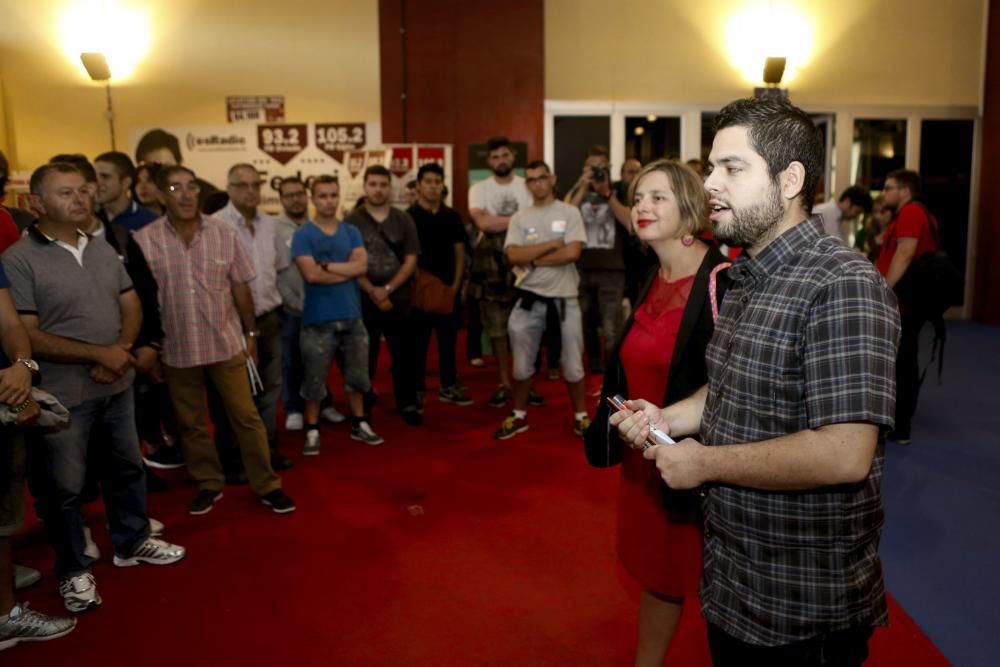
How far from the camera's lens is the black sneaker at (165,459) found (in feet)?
14.5

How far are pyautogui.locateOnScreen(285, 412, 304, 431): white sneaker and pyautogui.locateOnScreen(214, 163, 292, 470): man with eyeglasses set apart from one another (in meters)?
0.72

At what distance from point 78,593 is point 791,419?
267cm

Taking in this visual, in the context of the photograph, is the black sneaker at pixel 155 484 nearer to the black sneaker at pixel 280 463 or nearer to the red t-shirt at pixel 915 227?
the black sneaker at pixel 280 463

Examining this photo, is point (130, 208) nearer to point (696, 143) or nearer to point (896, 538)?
point (896, 538)

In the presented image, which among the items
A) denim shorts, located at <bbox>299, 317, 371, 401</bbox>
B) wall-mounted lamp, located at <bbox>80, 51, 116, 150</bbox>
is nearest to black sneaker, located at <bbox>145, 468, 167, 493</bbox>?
denim shorts, located at <bbox>299, 317, 371, 401</bbox>

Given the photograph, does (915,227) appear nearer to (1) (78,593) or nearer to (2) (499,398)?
(2) (499,398)

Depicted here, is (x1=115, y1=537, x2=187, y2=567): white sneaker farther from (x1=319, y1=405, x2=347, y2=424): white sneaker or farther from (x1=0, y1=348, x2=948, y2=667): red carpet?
(x1=319, y1=405, x2=347, y2=424): white sneaker

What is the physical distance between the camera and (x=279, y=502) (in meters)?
3.70

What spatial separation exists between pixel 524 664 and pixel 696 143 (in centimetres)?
825

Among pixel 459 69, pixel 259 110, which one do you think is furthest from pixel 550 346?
pixel 259 110

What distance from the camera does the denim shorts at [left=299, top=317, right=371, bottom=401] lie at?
4602 mm

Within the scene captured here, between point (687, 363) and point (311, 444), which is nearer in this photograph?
point (687, 363)

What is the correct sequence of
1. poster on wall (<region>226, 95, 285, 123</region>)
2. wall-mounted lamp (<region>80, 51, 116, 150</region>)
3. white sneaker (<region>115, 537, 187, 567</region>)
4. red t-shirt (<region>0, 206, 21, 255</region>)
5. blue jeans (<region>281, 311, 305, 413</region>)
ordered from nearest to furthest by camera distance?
red t-shirt (<region>0, 206, 21, 255</region>) → white sneaker (<region>115, 537, 187, 567</region>) → blue jeans (<region>281, 311, 305, 413</region>) → wall-mounted lamp (<region>80, 51, 116, 150</region>) → poster on wall (<region>226, 95, 285, 123</region>)

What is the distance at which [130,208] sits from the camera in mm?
4277
